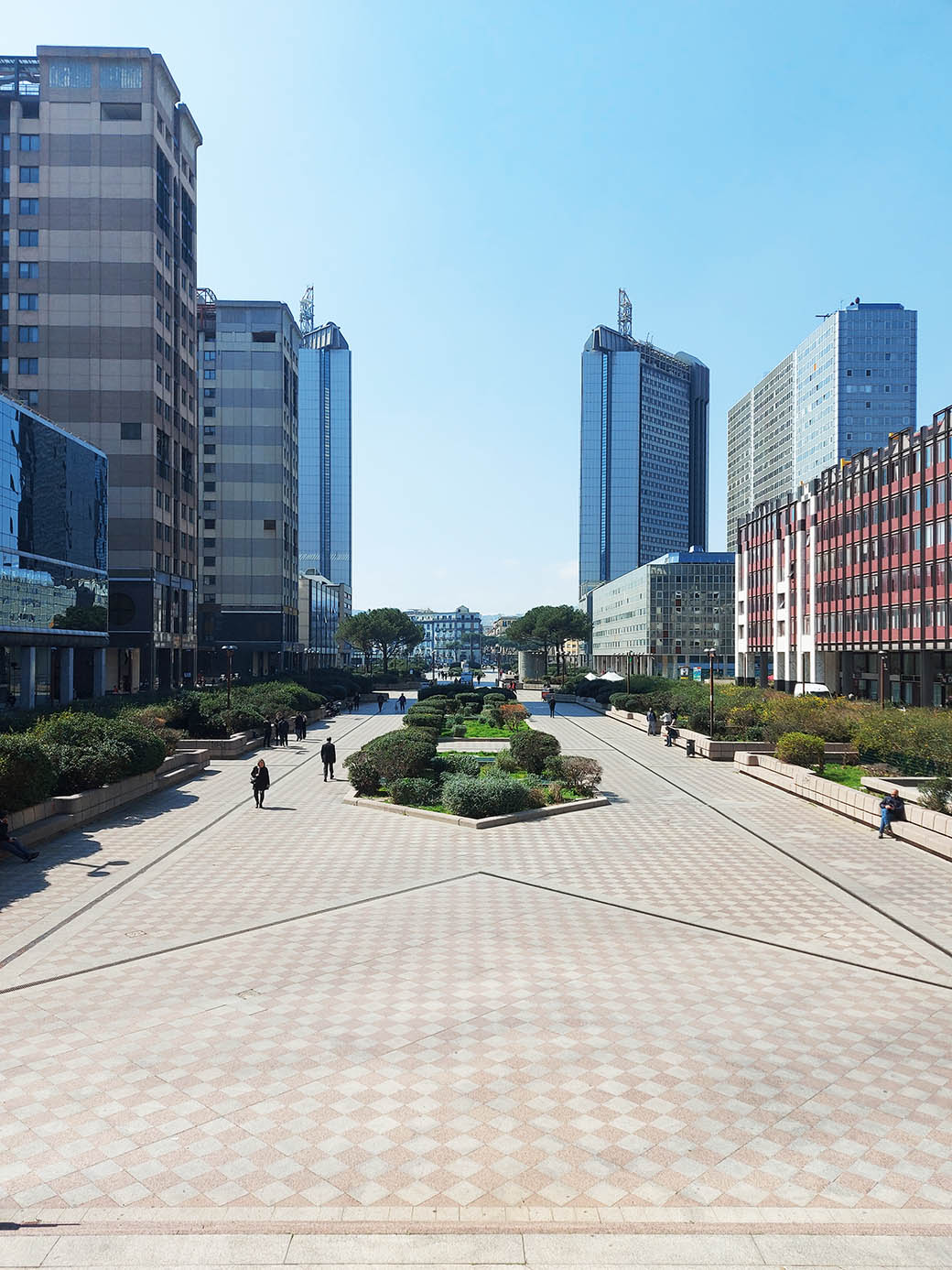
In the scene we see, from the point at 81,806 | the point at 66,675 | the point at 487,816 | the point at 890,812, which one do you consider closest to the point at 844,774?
the point at 890,812

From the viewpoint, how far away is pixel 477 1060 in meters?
8.43

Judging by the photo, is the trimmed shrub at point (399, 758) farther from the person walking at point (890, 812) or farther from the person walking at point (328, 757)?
the person walking at point (890, 812)

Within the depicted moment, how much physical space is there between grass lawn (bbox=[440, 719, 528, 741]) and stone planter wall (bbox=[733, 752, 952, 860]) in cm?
1349

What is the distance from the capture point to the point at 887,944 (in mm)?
12273

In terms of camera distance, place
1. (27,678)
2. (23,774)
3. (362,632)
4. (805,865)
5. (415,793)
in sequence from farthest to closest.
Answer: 1. (362,632)
2. (27,678)
3. (415,793)
4. (23,774)
5. (805,865)

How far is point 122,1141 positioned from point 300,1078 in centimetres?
166

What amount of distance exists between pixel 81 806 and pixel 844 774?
2285 centimetres

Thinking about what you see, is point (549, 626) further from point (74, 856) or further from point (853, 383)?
point (74, 856)

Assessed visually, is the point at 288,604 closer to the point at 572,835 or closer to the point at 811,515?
the point at 811,515

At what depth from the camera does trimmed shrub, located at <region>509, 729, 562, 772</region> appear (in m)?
27.0

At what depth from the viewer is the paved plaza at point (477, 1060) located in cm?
606

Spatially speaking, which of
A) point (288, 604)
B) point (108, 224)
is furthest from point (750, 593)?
point (108, 224)

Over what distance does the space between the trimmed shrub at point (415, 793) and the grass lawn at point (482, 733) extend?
16.6m

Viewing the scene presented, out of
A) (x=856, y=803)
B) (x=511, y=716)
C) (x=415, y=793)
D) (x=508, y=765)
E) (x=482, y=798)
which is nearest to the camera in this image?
(x=482, y=798)
